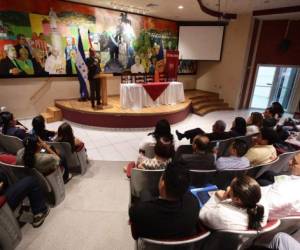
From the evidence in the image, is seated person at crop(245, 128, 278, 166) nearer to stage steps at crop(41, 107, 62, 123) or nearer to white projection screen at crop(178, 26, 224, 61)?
stage steps at crop(41, 107, 62, 123)

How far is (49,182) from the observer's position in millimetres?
2123

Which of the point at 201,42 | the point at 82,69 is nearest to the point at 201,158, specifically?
the point at 82,69

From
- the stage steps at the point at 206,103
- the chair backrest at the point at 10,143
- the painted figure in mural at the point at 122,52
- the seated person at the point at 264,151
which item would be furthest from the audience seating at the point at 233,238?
the painted figure in mural at the point at 122,52

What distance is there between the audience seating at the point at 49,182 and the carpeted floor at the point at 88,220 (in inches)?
4.0

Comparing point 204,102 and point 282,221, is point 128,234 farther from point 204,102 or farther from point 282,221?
point 204,102

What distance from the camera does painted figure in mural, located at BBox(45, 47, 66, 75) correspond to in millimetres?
5158

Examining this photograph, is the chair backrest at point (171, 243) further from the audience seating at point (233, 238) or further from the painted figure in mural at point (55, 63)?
the painted figure in mural at point (55, 63)

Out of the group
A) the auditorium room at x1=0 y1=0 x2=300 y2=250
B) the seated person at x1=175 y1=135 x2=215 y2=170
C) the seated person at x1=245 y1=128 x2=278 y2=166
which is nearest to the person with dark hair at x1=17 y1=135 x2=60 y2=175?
the auditorium room at x1=0 y1=0 x2=300 y2=250

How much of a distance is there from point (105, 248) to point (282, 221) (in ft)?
4.94

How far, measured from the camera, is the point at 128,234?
2020 millimetres

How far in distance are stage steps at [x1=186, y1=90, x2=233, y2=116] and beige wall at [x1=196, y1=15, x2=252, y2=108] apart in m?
0.25

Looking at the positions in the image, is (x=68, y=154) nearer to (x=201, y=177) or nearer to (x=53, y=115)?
(x=201, y=177)

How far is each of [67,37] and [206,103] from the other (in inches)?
192

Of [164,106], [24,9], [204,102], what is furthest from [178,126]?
[24,9]
